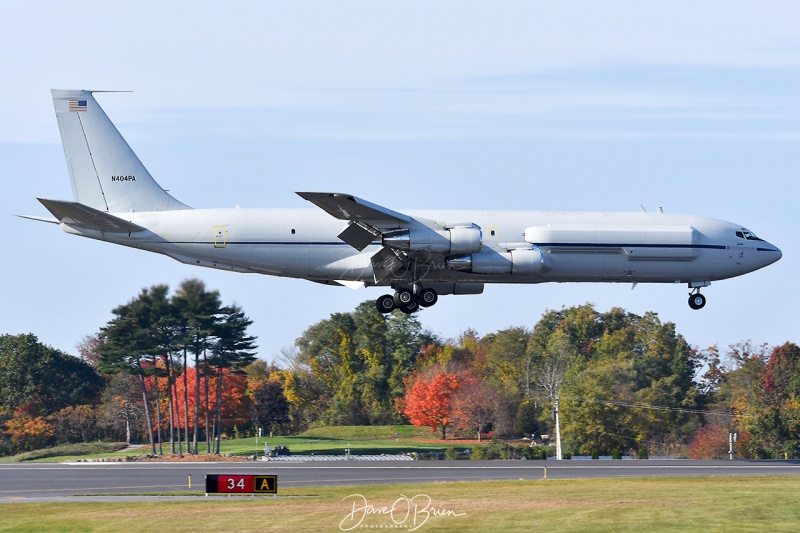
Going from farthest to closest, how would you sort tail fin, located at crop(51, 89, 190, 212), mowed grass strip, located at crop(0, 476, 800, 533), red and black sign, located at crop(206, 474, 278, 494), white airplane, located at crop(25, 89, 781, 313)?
1. tail fin, located at crop(51, 89, 190, 212)
2. white airplane, located at crop(25, 89, 781, 313)
3. red and black sign, located at crop(206, 474, 278, 494)
4. mowed grass strip, located at crop(0, 476, 800, 533)

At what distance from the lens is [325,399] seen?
5098 inches

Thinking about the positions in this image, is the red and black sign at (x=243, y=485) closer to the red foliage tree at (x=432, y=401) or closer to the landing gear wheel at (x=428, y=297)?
the landing gear wheel at (x=428, y=297)

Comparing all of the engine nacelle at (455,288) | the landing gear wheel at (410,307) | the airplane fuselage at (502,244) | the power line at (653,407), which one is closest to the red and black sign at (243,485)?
the airplane fuselage at (502,244)

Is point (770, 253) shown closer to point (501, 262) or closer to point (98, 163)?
point (501, 262)

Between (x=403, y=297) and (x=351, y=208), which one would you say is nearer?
(x=351, y=208)

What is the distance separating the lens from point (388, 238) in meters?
53.8

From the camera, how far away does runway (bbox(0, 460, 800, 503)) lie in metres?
59.4

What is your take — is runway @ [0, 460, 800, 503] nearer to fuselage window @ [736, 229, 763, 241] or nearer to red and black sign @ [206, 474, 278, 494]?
red and black sign @ [206, 474, 278, 494]

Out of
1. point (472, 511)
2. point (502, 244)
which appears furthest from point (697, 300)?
point (472, 511)

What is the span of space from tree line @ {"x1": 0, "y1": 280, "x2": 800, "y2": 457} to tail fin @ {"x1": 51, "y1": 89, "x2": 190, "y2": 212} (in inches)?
886

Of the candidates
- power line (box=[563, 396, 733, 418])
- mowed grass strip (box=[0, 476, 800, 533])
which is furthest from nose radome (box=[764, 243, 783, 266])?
power line (box=[563, 396, 733, 418])

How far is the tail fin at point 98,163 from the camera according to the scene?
5725 centimetres

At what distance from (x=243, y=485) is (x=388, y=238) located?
40.7ft

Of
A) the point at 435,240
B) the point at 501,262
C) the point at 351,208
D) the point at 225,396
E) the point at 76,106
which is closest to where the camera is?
the point at 351,208
